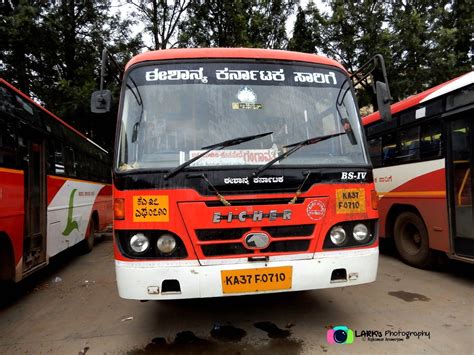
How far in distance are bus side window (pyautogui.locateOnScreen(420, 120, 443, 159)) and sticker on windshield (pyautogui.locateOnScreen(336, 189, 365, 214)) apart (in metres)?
2.92

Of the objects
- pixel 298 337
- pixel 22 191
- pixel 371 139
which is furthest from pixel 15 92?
pixel 371 139

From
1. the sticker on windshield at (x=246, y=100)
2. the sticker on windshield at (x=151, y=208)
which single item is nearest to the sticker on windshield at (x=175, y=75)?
the sticker on windshield at (x=246, y=100)

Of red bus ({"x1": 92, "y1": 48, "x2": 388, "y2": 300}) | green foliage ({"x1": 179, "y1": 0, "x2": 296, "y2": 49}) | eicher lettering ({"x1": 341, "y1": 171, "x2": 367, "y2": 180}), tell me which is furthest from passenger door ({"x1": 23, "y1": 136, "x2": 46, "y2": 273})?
green foliage ({"x1": 179, "y1": 0, "x2": 296, "y2": 49})

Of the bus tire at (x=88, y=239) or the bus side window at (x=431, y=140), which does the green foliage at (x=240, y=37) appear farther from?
the bus side window at (x=431, y=140)

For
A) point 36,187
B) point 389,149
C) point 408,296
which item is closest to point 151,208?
point 36,187

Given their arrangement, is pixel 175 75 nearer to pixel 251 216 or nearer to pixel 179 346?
pixel 251 216

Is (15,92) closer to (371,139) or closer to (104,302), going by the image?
(104,302)

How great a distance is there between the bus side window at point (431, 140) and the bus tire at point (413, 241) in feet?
3.57

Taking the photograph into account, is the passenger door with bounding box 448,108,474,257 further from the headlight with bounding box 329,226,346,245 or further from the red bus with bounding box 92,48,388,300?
the headlight with bounding box 329,226,346,245

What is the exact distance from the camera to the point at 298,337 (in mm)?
3781

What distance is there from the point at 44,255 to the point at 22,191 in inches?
52.8

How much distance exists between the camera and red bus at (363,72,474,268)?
5500mm

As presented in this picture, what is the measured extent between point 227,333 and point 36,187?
3.88 m

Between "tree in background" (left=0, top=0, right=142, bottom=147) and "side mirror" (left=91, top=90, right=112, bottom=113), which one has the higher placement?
"tree in background" (left=0, top=0, right=142, bottom=147)
